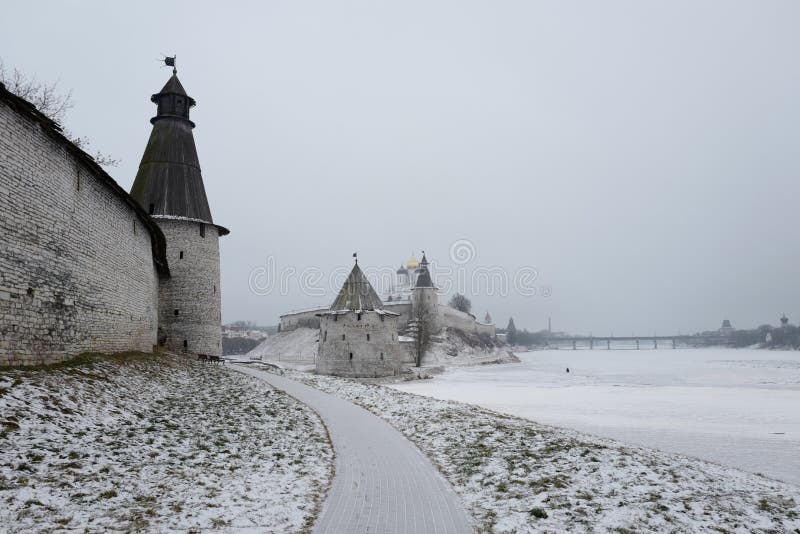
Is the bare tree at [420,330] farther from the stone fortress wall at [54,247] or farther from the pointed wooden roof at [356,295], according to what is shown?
the stone fortress wall at [54,247]

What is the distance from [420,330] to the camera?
170ft

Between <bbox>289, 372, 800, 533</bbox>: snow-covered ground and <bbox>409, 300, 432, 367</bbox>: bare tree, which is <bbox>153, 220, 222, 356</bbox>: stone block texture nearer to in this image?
<bbox>289, 372, 800, 533</bbox>: snow-covered ground

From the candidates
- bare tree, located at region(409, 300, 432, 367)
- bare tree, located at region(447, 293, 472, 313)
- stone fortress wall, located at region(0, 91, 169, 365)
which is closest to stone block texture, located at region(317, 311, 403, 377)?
bare tree, located at region(409, 300, 432, 367)

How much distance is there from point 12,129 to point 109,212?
187 inches

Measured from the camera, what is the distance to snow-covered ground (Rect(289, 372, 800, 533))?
5391mm

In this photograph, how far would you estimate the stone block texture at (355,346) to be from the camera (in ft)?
105

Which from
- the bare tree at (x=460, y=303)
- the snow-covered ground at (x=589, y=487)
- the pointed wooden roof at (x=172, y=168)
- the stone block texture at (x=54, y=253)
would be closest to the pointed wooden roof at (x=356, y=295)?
the pointed wooden roof at (x=172, y=168)

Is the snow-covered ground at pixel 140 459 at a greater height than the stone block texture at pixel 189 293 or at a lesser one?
lesser

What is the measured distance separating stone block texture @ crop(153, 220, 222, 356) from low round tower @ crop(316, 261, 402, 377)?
353 inches

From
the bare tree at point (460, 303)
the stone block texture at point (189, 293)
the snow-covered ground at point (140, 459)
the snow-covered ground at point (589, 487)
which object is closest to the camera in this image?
the snow-covered ground at point (140, 459)

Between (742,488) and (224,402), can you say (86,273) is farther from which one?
(742,488)

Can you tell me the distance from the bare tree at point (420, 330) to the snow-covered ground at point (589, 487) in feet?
130

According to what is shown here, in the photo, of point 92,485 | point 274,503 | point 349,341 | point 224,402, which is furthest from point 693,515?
point 349,341

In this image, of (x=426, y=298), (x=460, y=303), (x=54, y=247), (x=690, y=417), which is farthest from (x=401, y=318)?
(x=54, y=247)
